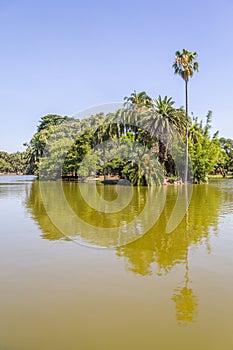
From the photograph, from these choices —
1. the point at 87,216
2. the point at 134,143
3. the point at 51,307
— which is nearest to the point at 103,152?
the point at 134,143

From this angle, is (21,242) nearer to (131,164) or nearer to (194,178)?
(131,164)

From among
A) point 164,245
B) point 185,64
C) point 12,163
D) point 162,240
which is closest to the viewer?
point 164,245

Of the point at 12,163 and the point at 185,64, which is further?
the point at 12,163

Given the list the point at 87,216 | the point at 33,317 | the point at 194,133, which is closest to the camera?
the point at 33,317

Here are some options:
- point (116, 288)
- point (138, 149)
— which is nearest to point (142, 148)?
point (138, 149)

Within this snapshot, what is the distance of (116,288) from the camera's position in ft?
20.6

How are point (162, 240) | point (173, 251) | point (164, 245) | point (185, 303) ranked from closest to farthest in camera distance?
1. point (185, 303)
2. point (173, 251)
3. point (164, 245)
4. point (162, 240)

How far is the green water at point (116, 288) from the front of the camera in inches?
176

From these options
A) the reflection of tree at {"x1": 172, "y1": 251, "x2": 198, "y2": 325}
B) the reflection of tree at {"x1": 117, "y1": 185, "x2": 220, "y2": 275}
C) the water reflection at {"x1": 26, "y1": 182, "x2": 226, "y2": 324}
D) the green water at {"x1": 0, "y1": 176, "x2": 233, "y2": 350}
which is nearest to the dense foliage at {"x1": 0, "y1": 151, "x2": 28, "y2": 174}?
the water reflection at {"x1": 26, "y1": 182, "x2": 226, "y2": 324}

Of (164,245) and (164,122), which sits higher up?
(164,122)

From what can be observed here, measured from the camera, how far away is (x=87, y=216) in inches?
629

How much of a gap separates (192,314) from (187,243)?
5003 millimetres

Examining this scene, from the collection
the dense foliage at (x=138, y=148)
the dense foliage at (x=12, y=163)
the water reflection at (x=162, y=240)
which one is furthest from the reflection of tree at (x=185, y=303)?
the dense foliage at (x=12, y=163)

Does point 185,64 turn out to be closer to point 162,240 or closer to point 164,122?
point 164,122
